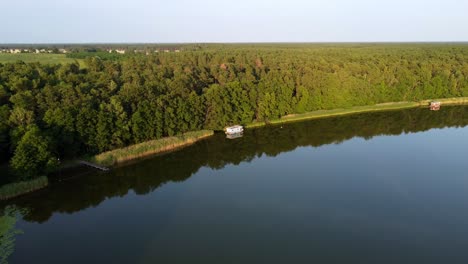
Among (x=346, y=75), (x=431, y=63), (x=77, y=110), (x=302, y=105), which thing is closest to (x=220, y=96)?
(x=302, y=105)

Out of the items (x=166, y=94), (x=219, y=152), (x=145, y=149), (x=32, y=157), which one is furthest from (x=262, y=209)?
(x=166, y=94)

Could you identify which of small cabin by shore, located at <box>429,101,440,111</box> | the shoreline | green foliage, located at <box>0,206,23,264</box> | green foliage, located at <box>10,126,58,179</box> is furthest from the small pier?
small cabin by shore, located at <box>429,101,440,111</box>

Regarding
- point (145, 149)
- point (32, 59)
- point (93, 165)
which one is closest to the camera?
point (93, 165)

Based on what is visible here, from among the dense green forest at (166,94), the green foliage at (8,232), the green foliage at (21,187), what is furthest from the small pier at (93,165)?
the green foliage at (8,232)

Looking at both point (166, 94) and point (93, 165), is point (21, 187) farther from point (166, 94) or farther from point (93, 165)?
point (166, 94)

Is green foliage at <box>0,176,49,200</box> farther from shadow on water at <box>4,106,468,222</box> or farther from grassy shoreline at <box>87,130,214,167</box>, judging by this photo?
grassy shoreline at <box>87,130,214,167</box>

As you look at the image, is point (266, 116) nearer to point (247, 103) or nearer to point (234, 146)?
point (247, 103)
